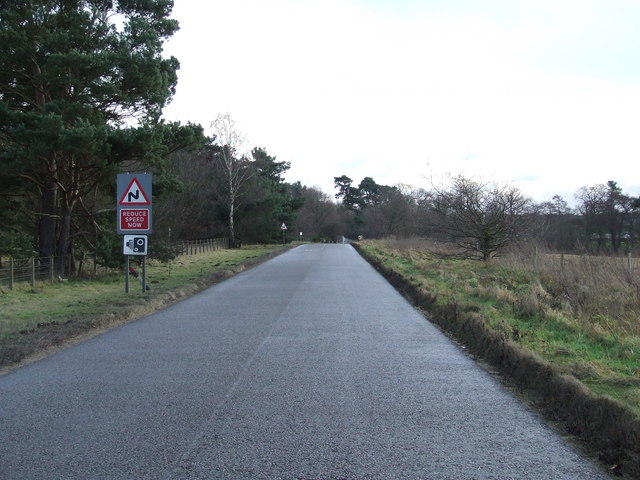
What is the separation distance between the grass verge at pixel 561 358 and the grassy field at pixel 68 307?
6.65 meters

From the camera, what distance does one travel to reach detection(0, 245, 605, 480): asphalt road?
443cm

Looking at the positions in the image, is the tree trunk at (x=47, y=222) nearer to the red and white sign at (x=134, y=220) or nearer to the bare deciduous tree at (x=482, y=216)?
the red and white sign at (x=134, y=220)

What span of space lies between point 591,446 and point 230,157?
54.8 meters

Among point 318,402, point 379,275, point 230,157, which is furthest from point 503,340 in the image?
point 230,157

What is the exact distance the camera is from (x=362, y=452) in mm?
4684

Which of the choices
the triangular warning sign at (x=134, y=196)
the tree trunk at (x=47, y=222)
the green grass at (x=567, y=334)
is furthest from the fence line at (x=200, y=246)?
the green grass at (x=567, y=334)

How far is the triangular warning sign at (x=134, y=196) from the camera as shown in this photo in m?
16.1

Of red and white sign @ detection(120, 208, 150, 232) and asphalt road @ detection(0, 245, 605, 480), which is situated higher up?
red and white sign @ detection(120, 208, 150, 232)

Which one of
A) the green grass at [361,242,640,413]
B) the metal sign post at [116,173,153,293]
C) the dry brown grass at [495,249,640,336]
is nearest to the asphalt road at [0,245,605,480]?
the green grass at [361,242,640,413]

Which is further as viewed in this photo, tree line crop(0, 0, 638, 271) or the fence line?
the fence line

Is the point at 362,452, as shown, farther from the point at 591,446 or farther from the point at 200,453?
the point at 591,446

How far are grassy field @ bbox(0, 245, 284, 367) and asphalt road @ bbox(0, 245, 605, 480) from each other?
0.64m

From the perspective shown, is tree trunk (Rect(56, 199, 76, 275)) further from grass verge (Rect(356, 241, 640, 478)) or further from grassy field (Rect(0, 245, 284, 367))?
grass verge (Rect(356, 241, 640, 478))

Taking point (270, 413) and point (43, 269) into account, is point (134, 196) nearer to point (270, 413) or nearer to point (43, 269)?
point (43, 269)
